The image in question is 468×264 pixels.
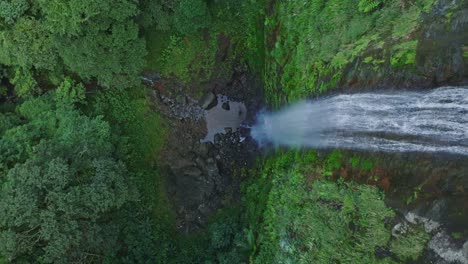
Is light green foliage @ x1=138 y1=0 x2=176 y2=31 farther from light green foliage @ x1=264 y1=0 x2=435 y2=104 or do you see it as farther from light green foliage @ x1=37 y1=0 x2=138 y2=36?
light green foliage @ x1=264 y1=0 x2=435 y2=104

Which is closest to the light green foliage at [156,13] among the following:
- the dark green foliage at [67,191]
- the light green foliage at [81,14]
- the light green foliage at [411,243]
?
the light green foliage at [81,14]

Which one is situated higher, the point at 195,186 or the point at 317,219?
the point at 317,219

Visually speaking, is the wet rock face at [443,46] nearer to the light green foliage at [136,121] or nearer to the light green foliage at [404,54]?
the light green foliage at [404,54]

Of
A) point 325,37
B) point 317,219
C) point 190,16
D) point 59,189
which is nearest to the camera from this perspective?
point 317,219

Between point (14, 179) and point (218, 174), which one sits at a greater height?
point (14, 179)

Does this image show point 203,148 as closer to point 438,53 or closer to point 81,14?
point 81,14

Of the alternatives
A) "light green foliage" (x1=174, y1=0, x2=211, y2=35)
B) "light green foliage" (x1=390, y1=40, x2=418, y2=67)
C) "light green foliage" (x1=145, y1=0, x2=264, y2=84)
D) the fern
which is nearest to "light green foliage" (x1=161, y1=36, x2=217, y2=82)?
"light green foliage" (x1=145, y1=0, x2=264, y2=84)

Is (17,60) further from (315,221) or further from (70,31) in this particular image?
(315,221)

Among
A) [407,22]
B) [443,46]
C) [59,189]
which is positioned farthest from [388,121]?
[59,189]

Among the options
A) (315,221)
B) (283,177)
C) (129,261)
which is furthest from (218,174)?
(315,221)
